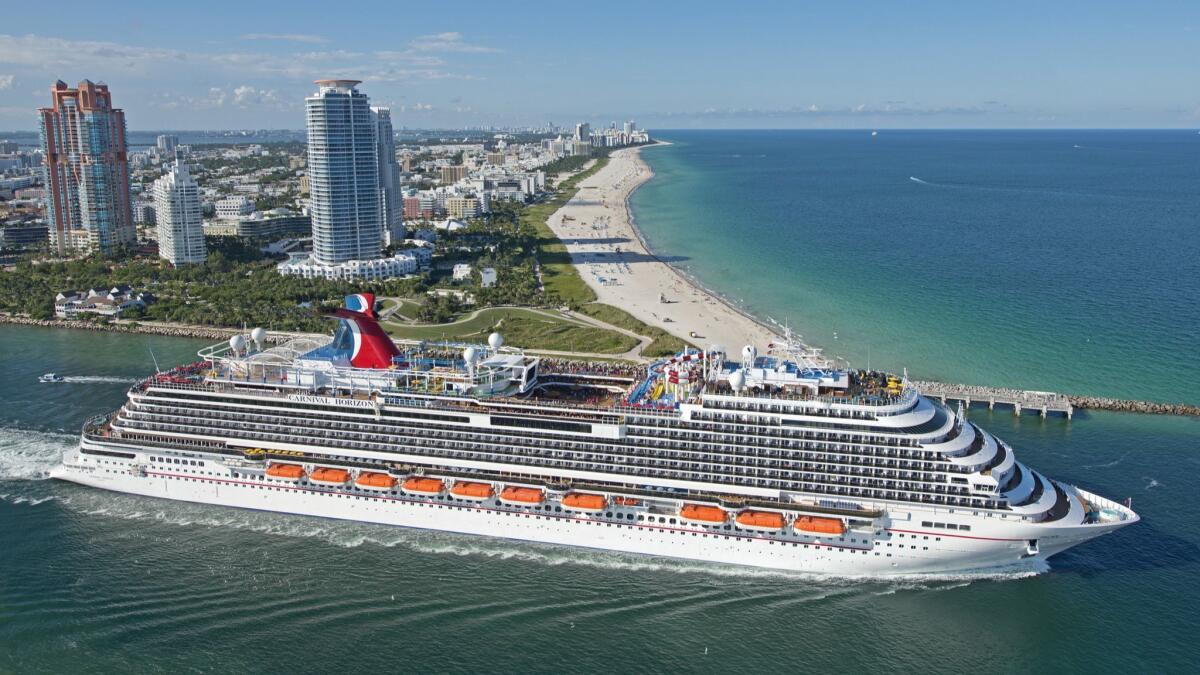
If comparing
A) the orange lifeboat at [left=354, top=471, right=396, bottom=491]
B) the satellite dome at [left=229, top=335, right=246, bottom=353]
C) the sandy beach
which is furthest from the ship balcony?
the sandy beach

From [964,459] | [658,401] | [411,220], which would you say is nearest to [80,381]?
[658,401]

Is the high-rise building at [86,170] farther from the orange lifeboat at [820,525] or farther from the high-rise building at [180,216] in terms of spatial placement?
the orange lifeboat at [820,525]

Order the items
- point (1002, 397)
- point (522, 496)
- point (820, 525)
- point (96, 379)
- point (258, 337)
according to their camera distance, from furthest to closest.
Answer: point (96, 379) < point (1002, 397) < point (258, 337) < point (522, 496) < point (820, 525)

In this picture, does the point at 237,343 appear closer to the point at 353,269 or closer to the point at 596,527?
the point at 596,527

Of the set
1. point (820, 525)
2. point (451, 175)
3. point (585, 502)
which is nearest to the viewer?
point (820, 525)

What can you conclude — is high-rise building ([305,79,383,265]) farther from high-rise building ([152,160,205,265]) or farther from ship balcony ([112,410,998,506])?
ship balcony ([112,410,998,506])

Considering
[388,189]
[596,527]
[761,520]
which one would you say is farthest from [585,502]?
[388,189]
